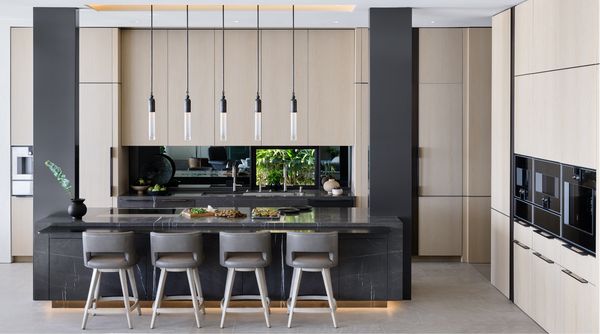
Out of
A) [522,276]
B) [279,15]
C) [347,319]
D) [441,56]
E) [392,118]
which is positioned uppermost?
[279,15]

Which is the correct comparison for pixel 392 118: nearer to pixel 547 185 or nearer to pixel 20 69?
pixel 547 185

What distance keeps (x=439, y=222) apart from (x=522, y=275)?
2.79m

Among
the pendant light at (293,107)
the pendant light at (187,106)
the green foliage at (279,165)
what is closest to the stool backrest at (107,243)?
the pendant light at (187,106)

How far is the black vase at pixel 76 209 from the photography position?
7875 millimetres

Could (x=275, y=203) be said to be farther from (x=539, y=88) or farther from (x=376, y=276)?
(x=539, y=88)

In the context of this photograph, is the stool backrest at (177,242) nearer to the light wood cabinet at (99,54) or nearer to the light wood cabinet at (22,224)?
the light wood cabinet at (99,54)

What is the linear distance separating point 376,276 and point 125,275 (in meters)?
2.32

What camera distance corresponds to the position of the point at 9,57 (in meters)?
10.2

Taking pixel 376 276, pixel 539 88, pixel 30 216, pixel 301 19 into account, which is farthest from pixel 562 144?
pixel 30 216

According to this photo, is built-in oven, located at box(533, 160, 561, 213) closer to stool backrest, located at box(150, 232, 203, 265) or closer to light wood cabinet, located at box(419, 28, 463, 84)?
stool backrest, located at box(150, 232, 203, 265)

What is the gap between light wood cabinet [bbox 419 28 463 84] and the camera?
10.3 meters

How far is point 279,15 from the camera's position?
9.11 meters

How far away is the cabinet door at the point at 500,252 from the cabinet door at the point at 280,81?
292cm

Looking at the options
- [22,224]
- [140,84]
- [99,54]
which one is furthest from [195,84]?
[22,224]
